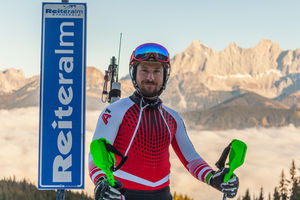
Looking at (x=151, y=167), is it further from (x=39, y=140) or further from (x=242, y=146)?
(x=39, y=140)

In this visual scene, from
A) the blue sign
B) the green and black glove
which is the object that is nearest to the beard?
the green and black glove

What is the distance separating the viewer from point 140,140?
14.7 feet

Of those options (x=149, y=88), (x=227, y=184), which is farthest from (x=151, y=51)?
(x=227, y=184)

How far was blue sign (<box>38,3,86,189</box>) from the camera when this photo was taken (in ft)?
19.6

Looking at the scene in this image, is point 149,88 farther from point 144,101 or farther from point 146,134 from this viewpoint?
point 146,134

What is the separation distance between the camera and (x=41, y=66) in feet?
19.5

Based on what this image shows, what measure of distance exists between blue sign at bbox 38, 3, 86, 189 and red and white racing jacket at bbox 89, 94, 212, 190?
5.48 ft

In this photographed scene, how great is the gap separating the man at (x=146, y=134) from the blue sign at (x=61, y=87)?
64.7 inches

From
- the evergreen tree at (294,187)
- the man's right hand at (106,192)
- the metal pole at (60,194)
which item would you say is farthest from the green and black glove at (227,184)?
the evergreen tree at (294,187)

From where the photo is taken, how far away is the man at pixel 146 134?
4387 mm

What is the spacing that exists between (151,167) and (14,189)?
8.31 m

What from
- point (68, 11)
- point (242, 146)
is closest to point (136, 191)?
point (242, 146)

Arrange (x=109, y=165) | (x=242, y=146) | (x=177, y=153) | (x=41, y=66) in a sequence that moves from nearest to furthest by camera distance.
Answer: (x=109, y=165) → (x=242, y=146) → (x=177, y=153) → (x=41, y=66)

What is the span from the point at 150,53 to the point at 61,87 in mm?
2093
